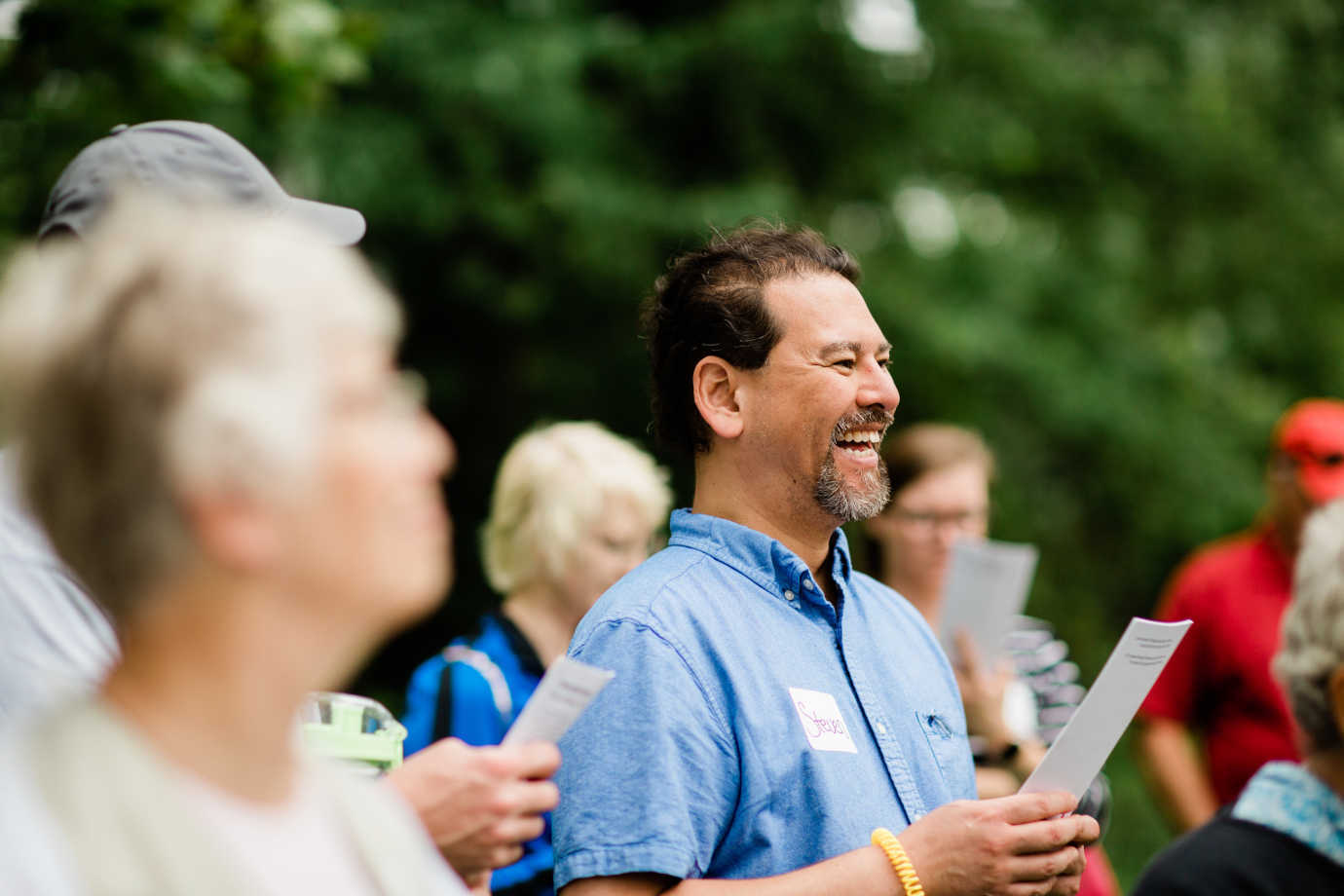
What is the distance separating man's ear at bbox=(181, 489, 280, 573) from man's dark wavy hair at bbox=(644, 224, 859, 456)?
160 cm

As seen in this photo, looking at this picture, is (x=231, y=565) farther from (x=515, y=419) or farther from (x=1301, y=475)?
(x=515, y=419)

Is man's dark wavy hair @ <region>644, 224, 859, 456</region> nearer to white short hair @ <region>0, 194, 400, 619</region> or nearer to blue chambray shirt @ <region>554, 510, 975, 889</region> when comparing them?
blue chambray shirt @ <region>554, 510, 975, 889</region>

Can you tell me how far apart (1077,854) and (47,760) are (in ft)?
5.56

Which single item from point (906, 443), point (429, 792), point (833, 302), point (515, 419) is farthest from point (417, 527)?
point (515, 419)

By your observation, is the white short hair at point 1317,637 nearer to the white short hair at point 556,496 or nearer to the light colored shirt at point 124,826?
the white short hair at point 556,496

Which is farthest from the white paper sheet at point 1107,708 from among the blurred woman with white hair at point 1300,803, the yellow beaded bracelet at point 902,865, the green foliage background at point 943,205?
the green foliage background at point 943,205

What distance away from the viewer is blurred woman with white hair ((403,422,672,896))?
358 centimetres

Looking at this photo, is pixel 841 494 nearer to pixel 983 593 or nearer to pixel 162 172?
pixel 162 172

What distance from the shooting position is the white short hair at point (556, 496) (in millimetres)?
3906

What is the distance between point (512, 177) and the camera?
820 cm

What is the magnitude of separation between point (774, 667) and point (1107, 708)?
1.78ft

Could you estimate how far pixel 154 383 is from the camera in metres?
1.11

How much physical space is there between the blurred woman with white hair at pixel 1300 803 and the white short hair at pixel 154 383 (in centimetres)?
207

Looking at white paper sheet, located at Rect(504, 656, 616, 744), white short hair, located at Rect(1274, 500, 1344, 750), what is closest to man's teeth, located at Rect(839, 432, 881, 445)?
white short hair, located at Rect(1274, 500, 1344, 750)
